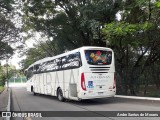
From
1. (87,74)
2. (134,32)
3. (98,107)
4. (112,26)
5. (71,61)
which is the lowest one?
(98,107)

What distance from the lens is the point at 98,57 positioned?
15023 mm

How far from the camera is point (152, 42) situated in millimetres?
20297

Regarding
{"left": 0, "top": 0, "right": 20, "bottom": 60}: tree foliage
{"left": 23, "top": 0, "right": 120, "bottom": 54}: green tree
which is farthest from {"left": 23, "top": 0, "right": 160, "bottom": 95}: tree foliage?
{"left": 0, "top": 0, "right": 20, "bottom": 60}: tree foliage

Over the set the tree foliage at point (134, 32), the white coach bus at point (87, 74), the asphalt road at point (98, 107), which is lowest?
the asphalt road at point (98, 107)

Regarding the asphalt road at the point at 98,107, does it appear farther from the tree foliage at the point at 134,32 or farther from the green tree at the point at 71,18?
the green tree at the point at 71,18

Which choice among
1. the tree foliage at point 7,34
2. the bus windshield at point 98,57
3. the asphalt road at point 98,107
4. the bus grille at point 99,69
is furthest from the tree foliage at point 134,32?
the tree foliage at point 7,34

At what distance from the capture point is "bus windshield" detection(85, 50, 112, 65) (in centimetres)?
1473

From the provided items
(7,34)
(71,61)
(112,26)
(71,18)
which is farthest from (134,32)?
(7,34)

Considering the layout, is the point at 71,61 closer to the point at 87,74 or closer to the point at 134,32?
the point at 87,74

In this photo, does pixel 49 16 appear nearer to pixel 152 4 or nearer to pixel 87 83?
pixel 152 4

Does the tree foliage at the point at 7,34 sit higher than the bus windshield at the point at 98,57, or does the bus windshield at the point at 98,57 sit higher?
the tree foliage at the point at 7,34

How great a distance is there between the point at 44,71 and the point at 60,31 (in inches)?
198

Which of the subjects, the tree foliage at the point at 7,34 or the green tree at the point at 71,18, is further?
the tree foliage at the point at 7,34

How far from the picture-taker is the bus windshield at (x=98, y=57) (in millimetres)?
14727
